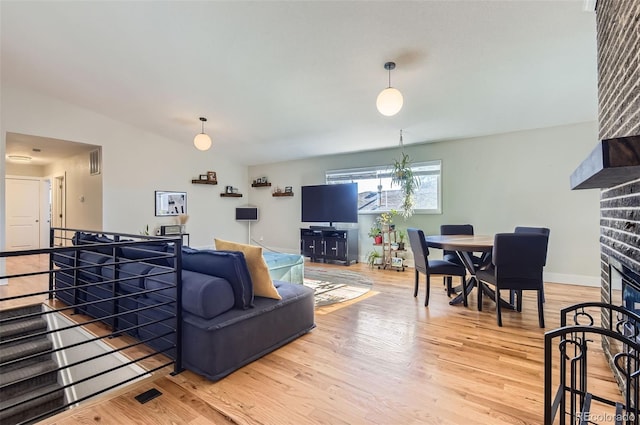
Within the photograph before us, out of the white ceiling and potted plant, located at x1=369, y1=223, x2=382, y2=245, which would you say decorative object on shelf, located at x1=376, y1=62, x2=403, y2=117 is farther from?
potted plant, located at x1=369, y1=223, x2=382, y2=245

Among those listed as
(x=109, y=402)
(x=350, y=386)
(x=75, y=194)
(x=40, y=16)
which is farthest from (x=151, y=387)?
(x=75, y=194)

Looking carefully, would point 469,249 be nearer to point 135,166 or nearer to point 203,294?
point 203,294

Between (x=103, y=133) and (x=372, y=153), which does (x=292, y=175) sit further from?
(x=103, y=133)

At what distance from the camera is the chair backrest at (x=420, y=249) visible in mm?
3303

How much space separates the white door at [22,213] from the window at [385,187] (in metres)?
7.46

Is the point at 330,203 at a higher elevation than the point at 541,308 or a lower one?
higher

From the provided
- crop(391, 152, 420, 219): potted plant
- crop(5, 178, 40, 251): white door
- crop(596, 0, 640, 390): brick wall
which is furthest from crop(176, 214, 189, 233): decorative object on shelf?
crop(596, 0, 640, 390): brick wall

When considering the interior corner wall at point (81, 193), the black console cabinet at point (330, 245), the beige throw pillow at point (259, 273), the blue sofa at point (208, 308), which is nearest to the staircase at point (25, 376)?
the blue sofa at point (208, 308)

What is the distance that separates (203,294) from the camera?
1932 mm

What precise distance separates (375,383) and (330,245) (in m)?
4.27

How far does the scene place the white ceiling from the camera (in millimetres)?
2625

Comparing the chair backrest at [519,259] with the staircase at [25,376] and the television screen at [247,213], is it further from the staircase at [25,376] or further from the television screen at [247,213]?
the television screen at [247,213]

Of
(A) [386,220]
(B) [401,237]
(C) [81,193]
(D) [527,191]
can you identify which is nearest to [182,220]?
(C) [81,193]

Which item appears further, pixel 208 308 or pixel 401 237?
pixel 401 237
